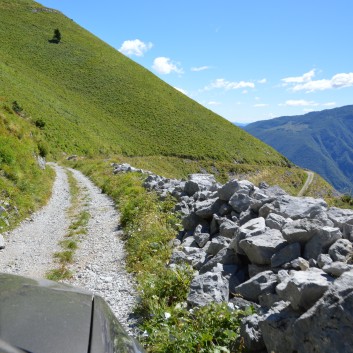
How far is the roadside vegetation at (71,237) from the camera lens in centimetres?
865

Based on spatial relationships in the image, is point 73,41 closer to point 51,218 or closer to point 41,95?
point 41,95

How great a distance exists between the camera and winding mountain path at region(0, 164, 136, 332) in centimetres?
781

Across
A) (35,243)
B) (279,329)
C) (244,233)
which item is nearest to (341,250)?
(244,233)

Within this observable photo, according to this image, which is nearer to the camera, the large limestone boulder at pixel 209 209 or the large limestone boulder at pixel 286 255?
the large limestone boulder at pixel 286 255

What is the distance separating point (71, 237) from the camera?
467 inches

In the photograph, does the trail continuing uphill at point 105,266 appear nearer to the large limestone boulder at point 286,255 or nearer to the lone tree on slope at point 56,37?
the large limestone boulder at point 286,255

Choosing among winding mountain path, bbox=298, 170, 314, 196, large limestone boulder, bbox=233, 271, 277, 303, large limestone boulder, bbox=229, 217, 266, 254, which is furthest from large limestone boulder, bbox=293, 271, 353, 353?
winding mountain path, bbox=298, 170, 314, 196

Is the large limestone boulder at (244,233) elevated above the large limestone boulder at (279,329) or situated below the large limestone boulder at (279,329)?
above

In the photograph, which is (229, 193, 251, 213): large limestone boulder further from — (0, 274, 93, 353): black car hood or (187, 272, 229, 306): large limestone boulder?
(0, 274, 93, 353): black car hood

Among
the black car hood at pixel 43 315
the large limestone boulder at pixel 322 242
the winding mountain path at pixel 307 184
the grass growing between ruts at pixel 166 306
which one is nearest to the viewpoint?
the black car hood at pixel 43 315

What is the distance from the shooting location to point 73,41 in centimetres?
10225

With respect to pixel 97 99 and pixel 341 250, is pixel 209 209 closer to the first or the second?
pixel 341 250

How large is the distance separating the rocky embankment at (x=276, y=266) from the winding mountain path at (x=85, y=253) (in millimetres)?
1489

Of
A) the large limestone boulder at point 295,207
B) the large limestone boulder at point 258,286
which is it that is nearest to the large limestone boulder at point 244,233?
the large limestone boulder at point 295,207
